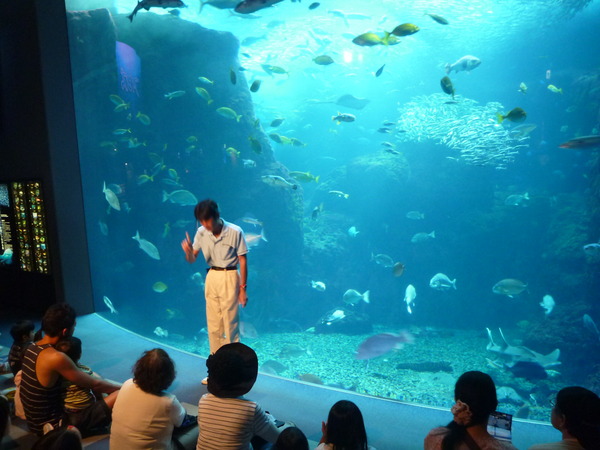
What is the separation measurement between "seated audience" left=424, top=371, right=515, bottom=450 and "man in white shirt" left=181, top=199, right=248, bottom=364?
2287 millimetres

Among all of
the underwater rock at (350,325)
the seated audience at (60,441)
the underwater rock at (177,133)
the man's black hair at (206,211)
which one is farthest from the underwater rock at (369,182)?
Answer: the seated audience at (60,441)

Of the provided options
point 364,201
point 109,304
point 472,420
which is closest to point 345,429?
point 472,420

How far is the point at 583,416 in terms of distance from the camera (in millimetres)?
1713

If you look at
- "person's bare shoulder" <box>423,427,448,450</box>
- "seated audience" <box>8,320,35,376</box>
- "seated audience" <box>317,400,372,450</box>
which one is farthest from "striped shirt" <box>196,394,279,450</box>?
"seated audience" <box>8,320,35,376</box>

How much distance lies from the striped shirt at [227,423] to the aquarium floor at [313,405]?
1229 mm

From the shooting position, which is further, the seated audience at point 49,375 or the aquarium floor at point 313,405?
the aquarium floor at point 313,405

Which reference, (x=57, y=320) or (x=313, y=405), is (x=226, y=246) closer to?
(x=57, y=320)

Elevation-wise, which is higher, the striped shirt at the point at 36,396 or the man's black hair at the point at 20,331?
the striped shirt at the point at 36,396

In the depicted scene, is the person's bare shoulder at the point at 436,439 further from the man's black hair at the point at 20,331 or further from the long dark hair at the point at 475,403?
the man's black hair at the point at 20,331

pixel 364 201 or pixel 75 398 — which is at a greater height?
pixel 75 398

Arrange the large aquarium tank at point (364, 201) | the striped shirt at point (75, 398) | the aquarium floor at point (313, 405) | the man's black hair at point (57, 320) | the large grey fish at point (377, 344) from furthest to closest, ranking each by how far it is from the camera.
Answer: the large aquarium tank at point (364, 201) < the large grey fish at point (377, 344) < the aquarium floor at point (313, 405) < the striped shirt at point (75, 398) < the man's black hair at point (57, 320)

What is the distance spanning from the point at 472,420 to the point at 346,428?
0.61m

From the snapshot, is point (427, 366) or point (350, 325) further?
point (350, 325)

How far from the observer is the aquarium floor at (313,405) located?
3076mm
